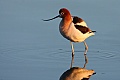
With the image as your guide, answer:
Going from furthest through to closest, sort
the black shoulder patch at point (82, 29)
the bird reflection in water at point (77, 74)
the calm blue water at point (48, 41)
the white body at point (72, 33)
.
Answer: the black shoulder patch at point (82, 29) → the white body at point (72, 33) → the calm blue water at point (48, 41) → the bird reflection in water at point (77, 74)

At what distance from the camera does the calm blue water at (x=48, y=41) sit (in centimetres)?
762

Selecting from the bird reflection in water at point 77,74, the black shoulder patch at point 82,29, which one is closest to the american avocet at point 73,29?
the black shoulder patch at point 82,29

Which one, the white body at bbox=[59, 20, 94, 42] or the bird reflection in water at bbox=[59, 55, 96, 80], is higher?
the white body at bbox=[59, 20, 94, 42]

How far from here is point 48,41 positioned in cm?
918

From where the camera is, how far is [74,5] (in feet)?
36.6

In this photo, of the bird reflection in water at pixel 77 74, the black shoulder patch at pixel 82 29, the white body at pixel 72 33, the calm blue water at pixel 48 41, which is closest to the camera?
the bird reflection in water at pixel 77 74

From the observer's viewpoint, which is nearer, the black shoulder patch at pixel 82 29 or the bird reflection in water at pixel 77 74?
the bird reflection in water at pixel 77 74

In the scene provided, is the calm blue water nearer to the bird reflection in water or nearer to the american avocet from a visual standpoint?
the bird reflection in water

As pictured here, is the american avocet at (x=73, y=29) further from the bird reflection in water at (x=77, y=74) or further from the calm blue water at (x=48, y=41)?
the bird reflection in water at (x=77, y=74)

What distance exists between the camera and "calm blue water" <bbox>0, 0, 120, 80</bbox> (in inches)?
300

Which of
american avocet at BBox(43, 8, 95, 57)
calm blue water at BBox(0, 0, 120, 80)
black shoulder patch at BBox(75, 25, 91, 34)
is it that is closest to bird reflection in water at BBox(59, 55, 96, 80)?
calm blue water at BBox(0, 0, 120, 80)

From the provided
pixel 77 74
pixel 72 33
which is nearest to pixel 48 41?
pixel 72 33

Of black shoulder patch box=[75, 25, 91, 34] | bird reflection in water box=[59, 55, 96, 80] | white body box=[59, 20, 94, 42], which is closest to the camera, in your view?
bird reflection in water box=[59, 55, 96, 80]

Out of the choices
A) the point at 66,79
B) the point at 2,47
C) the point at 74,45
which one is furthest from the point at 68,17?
the point at 66,79
